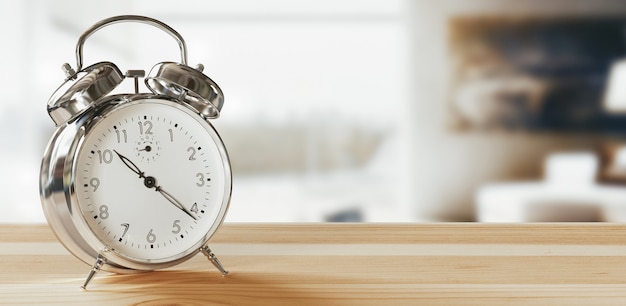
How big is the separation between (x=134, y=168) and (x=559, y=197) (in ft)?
12.2

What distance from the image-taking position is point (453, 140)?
455 cm

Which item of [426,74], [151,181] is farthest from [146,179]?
[426,74]

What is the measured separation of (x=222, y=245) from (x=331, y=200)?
414 cm

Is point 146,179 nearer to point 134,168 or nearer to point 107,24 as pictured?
point 134,168

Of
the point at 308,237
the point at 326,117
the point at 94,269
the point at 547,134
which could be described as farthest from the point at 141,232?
the point at 547,134

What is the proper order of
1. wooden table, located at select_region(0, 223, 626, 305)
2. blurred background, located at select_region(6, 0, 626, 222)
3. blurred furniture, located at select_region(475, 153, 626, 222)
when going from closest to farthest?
wooden table, located at select_region(0, 223, 626, 305), blurred furniture, located at select_region(475, 153, 626, 222), blurred background, located at select_region(6, 0, 626, 222)

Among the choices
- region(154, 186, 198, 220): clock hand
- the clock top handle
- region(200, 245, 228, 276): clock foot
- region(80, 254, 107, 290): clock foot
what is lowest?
region(80, 254, 107, 290): clock foot

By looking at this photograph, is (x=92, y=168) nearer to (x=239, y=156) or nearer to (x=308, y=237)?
(x=308, y=237)

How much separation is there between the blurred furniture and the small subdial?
3.36 metres

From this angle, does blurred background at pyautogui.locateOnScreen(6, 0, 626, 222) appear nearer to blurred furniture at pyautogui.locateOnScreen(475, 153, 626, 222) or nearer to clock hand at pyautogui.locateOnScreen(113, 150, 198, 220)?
blurred furniture at pyautogui.locateOnScreen(475, 153, 626, 222)

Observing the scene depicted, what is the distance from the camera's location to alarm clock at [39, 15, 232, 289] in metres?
0.44

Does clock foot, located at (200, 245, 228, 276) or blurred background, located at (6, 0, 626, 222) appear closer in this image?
clock foot, located at (200, 245, 228, 276)

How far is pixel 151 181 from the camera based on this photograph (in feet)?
1.50

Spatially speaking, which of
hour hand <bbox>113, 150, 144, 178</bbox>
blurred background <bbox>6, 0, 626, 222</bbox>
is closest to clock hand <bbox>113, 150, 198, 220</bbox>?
hour hand <bbox>113, 150, 144, 178</bbox>
